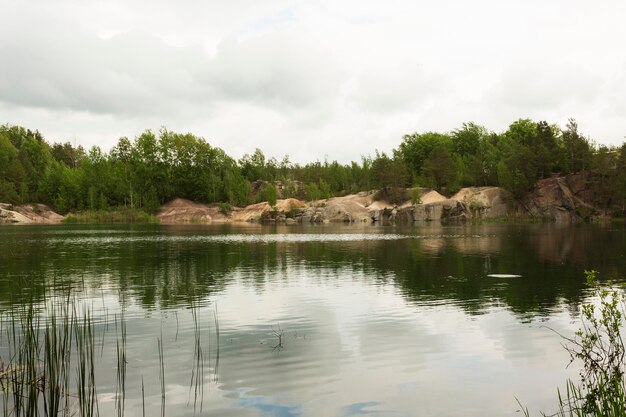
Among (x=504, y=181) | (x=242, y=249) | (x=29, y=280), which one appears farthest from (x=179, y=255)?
Result: (x=504, y=181)

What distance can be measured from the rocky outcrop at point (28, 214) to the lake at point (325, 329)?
116749 mm

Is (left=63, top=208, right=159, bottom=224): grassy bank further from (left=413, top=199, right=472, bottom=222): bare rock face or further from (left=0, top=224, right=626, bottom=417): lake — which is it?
(left=0, top=224, right=626, bottom=417): lake

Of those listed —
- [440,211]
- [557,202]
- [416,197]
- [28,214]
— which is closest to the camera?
[557,202]

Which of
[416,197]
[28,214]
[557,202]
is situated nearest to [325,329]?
[557,202]

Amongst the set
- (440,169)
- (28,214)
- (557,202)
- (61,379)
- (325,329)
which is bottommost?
(325,329)

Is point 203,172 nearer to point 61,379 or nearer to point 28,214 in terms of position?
point 28,214

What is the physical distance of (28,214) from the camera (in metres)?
158

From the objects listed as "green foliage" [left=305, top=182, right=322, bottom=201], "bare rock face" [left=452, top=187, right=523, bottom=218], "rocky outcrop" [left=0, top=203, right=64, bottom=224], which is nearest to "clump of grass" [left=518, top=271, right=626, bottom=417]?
"bare rock face" [left=452, top=187, right=523, bottom=218]

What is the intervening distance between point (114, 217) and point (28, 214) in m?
26.9

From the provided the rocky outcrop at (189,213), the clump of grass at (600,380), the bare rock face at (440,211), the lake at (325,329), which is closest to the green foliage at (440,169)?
the bare rock face at (440,211)

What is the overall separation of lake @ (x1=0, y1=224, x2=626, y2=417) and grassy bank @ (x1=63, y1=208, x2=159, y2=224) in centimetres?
11262

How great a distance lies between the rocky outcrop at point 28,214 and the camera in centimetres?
14612

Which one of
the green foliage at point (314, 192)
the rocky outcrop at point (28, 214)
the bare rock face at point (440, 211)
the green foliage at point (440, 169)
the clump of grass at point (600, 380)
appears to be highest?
the green foliage at point (440, 169)

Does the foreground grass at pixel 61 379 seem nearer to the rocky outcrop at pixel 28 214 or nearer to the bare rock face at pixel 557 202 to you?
the bare rock face at pixel 557 202
